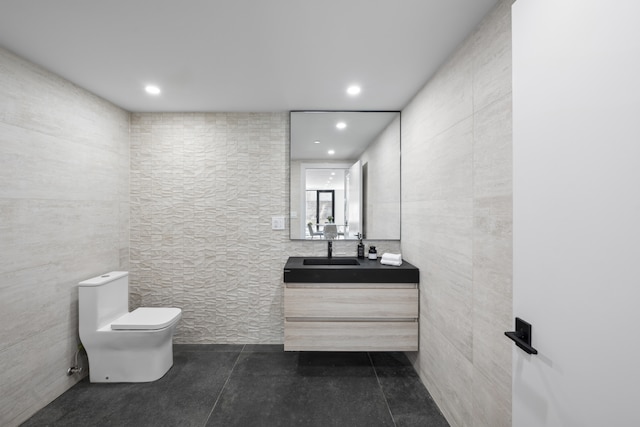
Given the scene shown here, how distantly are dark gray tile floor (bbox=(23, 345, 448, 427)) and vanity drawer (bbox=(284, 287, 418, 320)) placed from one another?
1.66 feet

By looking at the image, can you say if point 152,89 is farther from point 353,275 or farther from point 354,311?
point 354,311

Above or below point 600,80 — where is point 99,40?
above

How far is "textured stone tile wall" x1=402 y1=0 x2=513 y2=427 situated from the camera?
124 centimetres

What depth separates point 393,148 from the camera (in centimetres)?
268

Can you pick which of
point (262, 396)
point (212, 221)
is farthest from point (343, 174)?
point (262, 396)

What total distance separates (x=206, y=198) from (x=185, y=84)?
3.52ft

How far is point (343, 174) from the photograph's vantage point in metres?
2.75

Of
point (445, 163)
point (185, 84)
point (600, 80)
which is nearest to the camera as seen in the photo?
point (600, 80)

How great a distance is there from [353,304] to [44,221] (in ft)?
7.63

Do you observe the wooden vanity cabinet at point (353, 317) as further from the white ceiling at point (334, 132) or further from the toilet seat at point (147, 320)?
the white ceiling at point (334, 132)

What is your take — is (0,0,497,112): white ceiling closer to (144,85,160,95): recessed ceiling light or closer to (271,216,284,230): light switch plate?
(144,85,160,95): recessed ceiling light

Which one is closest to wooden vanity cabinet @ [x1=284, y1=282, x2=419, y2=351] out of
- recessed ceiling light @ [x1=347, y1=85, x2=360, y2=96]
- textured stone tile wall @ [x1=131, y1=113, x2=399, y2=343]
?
textured stone tile wall @ [x1=131, y1=113, x2=399, y2=343]

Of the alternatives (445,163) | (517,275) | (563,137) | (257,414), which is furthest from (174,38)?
(257,414)

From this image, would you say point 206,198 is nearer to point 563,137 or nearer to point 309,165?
point 309,165
